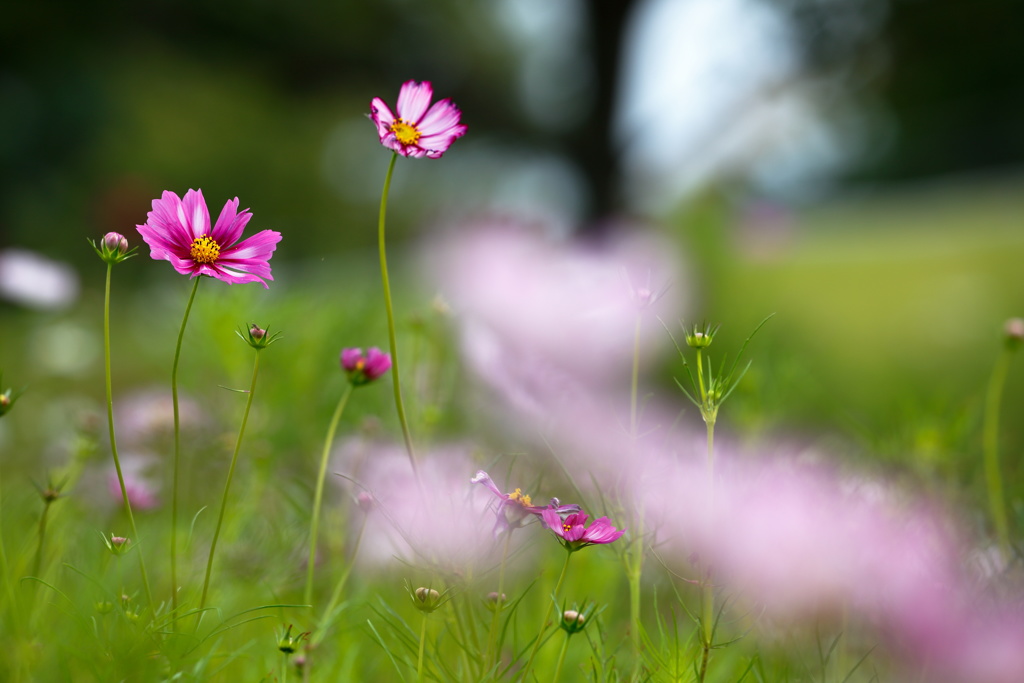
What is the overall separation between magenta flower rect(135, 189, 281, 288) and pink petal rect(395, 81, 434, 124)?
6 centimetres

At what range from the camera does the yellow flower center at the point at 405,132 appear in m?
0.27

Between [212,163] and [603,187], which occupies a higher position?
[212,163]

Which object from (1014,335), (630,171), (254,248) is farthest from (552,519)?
(630,171)

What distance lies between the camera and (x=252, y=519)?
587mm

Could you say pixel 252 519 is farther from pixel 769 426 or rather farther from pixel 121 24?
pixel 121 24

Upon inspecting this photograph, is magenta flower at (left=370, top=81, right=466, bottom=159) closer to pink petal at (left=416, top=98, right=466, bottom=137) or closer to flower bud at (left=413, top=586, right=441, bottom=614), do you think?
pink petal at (left=416, top=98, right=466, bottom=137)

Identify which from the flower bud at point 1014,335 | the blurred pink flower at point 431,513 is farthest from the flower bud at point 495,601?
the flower bud at point 1014,335

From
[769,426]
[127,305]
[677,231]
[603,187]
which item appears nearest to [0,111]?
[127,305]

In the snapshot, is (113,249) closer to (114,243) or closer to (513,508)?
(114,243)

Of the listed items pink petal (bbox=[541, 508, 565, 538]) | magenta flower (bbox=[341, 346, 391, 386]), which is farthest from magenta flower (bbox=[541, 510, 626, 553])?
magenta flower (bbox=[341, 346, 391, 386])

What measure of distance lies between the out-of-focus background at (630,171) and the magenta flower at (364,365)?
0.30 m

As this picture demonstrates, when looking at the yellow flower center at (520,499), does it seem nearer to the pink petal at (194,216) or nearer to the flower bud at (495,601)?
the flower bud at (495,601)

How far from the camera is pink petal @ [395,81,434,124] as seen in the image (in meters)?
0.28

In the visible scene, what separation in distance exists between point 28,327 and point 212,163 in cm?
348
